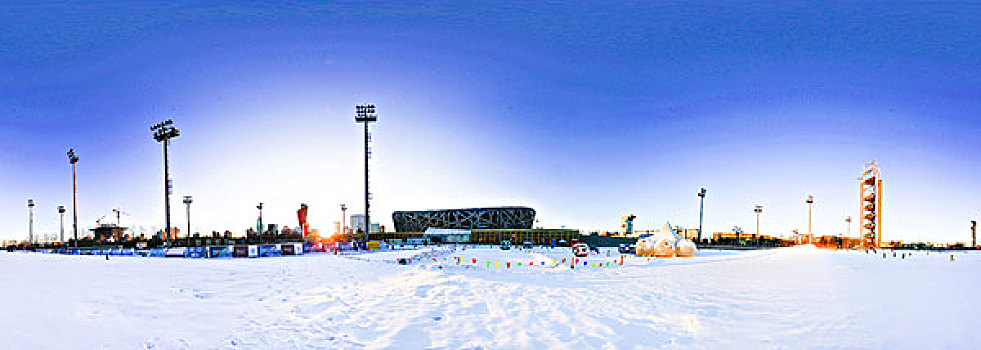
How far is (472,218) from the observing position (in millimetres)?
103000

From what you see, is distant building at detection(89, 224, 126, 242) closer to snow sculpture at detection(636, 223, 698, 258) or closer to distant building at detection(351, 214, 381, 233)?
distant building at detection(351, 214, 381, 233)

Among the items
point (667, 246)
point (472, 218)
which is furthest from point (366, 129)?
point (472, 218)

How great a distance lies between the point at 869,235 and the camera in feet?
209

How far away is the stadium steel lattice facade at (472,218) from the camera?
100562 millimetres

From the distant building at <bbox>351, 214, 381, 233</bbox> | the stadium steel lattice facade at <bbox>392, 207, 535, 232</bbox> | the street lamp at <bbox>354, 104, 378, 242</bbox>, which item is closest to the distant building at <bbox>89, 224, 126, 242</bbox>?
the distant building at <bbox>351, 214, 381, 233</bbox>

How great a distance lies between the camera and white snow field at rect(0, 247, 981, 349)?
946 centimetres

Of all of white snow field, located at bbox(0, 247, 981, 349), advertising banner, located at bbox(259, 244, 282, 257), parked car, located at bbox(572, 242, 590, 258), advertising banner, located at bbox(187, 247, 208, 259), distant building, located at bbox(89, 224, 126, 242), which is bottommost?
distant building, located at bbox(89, 224, 126, 242)

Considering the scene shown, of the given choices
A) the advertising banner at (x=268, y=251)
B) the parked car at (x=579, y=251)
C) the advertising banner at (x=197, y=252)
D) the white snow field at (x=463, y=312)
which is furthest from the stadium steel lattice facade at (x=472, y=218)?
the white snow field at (x=463, y=312)

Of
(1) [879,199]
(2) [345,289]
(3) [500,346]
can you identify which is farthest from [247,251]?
(1) [879,199]

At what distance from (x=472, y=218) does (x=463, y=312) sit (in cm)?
9044

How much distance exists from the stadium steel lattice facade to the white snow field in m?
80.8

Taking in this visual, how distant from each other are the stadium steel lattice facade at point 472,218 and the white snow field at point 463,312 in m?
80.8

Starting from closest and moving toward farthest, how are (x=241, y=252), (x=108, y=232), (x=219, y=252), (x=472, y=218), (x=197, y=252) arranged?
(x=197, y=252)
(x=219, y=252)
(x=241, y=252)
(x=108, y=232)
(x=472, y=218)

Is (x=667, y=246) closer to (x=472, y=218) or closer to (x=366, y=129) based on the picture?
(x=366, y=129)
